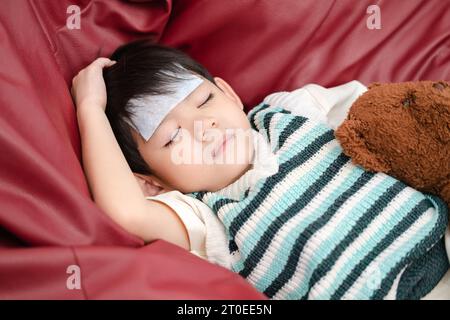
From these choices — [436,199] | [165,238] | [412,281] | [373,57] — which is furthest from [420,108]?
[165,238]

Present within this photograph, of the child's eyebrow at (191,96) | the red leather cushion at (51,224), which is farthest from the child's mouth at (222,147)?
the red leather cushion at (51,224)

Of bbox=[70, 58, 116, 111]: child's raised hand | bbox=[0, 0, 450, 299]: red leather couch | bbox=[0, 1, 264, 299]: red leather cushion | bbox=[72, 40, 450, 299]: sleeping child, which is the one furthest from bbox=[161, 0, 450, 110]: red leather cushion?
bbox=[0, 1, 264, 299]: red leather cushion

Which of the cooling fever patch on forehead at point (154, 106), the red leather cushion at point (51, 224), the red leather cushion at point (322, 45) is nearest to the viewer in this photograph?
the red leather cushion at point (51, 224)

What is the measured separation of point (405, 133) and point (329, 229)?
0.70 feet

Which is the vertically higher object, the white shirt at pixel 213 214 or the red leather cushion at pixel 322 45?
the red leather cushion at pixel 322 45

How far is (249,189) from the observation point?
101cm

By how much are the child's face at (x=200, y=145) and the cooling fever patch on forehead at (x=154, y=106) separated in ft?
0.03

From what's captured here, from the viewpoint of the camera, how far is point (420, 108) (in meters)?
0.87

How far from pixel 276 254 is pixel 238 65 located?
0.48 meters

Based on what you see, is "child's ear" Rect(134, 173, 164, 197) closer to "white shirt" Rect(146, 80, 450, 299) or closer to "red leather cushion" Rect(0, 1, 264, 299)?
"white shirt" Rect(146, 80, 450, 299)

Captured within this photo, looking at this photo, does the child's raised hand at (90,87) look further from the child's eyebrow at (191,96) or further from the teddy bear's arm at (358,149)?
the teddy bear's arm at (358,149)

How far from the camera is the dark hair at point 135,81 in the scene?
1028mm

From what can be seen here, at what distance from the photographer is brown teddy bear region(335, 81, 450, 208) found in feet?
2.83

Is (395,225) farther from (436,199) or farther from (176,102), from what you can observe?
(176,102)
